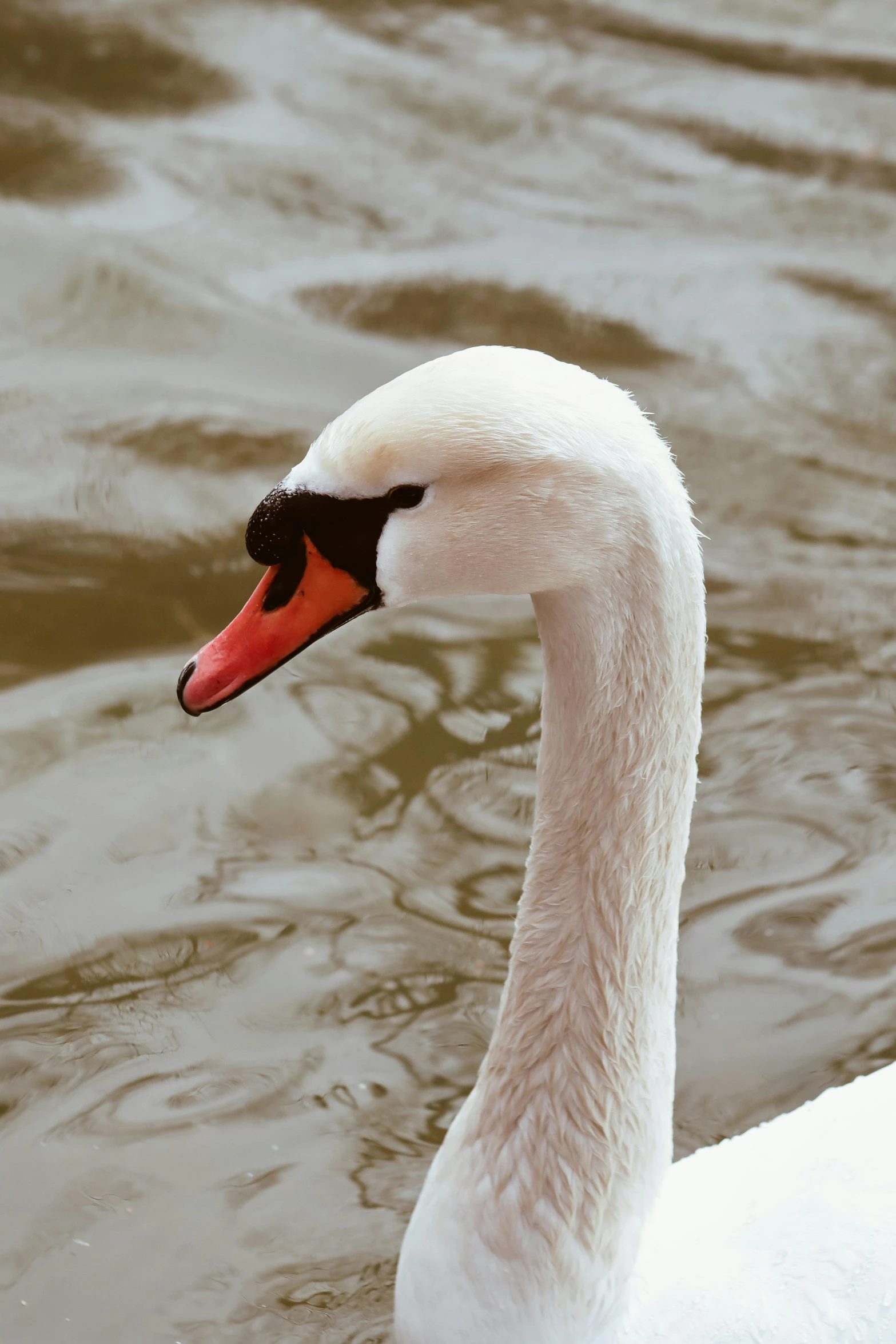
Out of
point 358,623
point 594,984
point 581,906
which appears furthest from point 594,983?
point 358,623

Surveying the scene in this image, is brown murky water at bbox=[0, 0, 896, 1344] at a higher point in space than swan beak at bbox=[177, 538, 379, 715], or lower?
lower

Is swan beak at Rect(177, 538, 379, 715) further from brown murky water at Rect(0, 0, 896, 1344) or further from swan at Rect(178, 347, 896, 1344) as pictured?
brown murky water at Rect(0, 0, 896, 1344)

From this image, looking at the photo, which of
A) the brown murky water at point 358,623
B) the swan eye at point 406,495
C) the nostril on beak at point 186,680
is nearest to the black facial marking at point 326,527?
the swan eye at point 406,495

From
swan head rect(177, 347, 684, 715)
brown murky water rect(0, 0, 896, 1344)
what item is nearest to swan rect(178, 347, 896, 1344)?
swan head rect(177, 347, 684, 715)

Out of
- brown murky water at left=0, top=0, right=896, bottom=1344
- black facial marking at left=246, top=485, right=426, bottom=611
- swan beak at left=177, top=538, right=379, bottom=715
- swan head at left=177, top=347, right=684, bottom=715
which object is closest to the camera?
swan head at left=177, top=347, right=684, bottom=715

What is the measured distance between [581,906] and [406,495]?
74cm

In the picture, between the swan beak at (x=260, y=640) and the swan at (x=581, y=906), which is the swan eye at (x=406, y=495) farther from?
the swan beak at (x=260, y=640)

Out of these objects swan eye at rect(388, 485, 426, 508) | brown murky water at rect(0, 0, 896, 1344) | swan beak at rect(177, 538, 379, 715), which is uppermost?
swan eye at rect(388, 485, 426, 508)

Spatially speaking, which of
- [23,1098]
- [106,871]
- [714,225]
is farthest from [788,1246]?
[714,225]

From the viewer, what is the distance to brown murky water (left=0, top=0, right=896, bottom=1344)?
11.7ft

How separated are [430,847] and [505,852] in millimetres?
181

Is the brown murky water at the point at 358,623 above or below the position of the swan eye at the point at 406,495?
below

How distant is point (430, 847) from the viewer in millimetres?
4258

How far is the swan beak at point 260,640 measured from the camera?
8.14 ft
